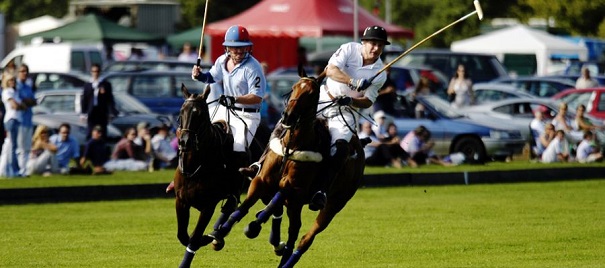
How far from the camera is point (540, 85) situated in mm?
34531

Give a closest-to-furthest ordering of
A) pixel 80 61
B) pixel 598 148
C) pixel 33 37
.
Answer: pixel 598 148 < pixel 80 61 < pixel 33 37

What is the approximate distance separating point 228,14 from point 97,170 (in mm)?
35045

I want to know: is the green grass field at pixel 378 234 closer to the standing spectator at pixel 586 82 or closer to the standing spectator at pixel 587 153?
the standing spectator at pixel 587 153

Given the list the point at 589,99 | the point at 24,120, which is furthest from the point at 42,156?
the point at 589,99

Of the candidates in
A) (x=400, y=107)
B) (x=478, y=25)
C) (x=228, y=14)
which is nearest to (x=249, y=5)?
(x=228, y=14)

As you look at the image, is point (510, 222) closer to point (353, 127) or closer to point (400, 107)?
point (353, 127)

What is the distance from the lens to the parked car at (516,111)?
2847 centimetres

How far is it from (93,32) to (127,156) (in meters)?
17.5

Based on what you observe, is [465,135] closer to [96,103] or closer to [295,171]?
[96,103]

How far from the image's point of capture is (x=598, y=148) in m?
27.0

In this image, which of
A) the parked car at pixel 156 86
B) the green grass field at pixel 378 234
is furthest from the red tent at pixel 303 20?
the green grass field at pixel 378 234

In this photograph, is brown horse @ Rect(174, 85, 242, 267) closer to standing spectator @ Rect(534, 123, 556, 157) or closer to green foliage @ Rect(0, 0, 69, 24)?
standing spectator @ Rect(534, 123, 556, 157)

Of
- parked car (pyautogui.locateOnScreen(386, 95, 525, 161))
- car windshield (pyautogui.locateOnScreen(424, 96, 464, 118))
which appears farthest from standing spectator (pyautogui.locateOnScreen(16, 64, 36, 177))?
car windshield (pyautogui.locateOnScreen(424, 96, 464, 118))

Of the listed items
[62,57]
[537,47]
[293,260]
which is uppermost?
[293,260]
